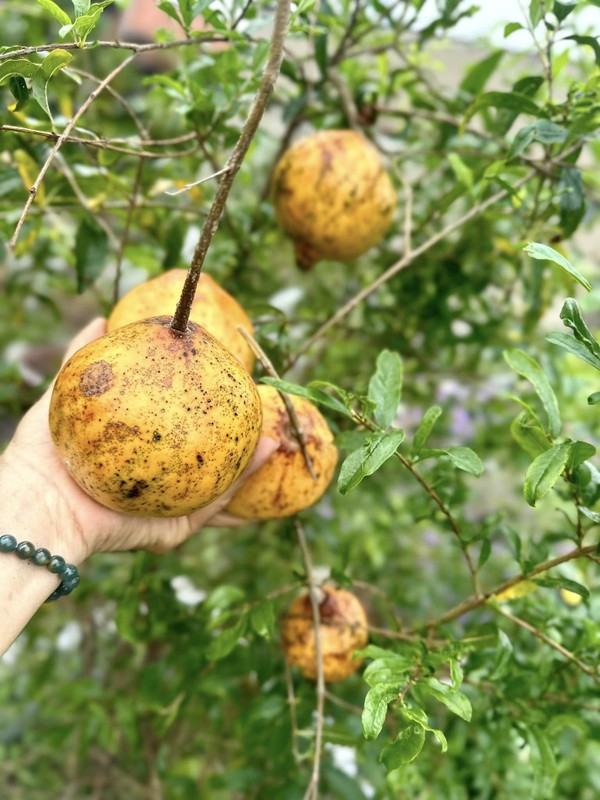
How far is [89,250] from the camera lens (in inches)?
47.6

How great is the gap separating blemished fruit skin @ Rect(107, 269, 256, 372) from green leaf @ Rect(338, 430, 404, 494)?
28cm

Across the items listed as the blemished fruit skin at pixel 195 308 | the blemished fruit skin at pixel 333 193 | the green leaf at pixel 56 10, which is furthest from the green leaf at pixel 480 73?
the green leaf at pixel 56 10

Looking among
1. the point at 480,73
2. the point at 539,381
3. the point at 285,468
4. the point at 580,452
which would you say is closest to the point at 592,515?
the point at 580,452

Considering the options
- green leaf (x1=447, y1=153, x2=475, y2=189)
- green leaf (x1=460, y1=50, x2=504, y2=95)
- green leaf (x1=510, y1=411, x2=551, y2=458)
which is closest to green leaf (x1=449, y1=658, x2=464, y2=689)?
green leaf (x1=510, y1=411, x2=551, y2=458)

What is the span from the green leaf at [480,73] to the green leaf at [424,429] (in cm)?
74

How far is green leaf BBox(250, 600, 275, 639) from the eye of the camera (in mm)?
997

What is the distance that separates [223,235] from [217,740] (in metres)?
1.19

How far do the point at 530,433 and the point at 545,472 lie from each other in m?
0.11

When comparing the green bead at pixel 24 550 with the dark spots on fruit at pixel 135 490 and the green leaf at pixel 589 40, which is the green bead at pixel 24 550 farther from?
the green leaf at pixel 589 40

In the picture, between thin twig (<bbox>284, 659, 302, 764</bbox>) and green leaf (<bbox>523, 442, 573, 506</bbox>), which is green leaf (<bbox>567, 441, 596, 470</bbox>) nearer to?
green leaf (<bbox>523, 442, 573, 506</bbox>)

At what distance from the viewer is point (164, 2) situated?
878mm

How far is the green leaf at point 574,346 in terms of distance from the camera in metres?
0.67

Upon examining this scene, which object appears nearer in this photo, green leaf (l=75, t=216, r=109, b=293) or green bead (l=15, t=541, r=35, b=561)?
green bead (l=15, t=541, r=35, b=561)

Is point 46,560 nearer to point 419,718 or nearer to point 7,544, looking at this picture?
point 7,544
